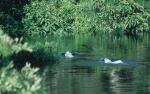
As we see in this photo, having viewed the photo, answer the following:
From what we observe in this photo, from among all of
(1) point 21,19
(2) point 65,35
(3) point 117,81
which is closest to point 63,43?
(2) point 65,35

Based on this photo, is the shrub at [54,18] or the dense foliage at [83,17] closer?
the shrub at [54,18]

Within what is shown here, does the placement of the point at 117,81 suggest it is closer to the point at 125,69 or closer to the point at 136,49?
the point at 125,69

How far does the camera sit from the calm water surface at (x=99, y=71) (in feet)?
46.5

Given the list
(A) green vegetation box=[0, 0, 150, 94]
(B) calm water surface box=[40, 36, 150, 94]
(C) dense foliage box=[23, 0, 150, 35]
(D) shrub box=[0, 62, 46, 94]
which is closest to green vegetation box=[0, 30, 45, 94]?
(D) shrub box=[0, 62, 46, 94]

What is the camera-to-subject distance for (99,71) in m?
16.8

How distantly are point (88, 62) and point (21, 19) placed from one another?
8711 mm

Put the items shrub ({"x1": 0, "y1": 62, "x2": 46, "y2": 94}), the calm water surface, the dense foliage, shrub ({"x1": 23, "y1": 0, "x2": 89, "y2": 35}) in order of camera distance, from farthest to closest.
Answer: the dense foliage
shrub ({"x1": 23, "y1": 0, "x2": 89, "y2": 35})
the calm water surface
shrub ({"x1": 0, "y1": 62, "x2": 46, "y2": 94})

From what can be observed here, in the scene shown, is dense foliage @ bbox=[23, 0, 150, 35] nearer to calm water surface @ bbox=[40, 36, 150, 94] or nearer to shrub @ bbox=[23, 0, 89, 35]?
shrub @ bbox=[23, 0, 89, 35]

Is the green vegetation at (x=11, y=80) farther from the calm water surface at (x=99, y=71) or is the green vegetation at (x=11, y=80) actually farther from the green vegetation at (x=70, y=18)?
the green vegetation at (x=70, y=18)

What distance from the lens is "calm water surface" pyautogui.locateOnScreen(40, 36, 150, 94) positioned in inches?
559

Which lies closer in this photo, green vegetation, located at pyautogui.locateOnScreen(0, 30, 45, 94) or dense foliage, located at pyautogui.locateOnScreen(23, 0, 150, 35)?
green vegetation, located at pyautogui.locateOnScreen(0, 30, 45, 94)

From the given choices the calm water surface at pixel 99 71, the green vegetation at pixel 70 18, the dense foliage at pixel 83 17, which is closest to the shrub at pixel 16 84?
the calm water surface at pixel 99 71

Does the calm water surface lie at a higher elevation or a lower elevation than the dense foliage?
lower

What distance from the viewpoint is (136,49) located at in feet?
70.2
